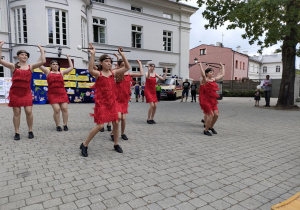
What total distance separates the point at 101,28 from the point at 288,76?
15479 mm

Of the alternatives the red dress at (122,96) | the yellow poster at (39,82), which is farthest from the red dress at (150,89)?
the yellow poster at (39,82)

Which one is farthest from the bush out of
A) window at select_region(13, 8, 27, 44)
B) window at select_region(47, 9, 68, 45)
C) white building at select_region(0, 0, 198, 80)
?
window at select_region(13, 8, 27, 44)

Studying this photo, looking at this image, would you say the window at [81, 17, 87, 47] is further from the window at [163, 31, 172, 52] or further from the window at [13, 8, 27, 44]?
the window at [163, 31, 172, 52]

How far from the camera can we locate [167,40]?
2475cm

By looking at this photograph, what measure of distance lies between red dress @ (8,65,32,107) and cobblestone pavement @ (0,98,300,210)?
0.90 metres

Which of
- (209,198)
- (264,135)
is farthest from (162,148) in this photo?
(264,135)

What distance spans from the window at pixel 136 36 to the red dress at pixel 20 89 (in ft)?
59.4

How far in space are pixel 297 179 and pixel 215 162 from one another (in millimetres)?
1221

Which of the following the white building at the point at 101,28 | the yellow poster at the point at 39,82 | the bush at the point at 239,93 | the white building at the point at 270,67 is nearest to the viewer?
the yellow poster at the point at 39,82

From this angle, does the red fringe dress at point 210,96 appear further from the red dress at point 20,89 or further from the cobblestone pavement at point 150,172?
the red dress at point 20,89

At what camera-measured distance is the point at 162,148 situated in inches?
187

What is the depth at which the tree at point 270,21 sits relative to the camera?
31.1 feet

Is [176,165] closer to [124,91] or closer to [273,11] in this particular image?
[124,91]

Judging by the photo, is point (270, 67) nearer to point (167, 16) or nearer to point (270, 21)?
point (167, 16)
